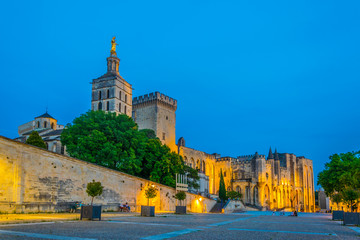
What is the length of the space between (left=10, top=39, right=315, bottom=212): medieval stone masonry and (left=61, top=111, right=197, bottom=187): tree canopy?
13627 mm

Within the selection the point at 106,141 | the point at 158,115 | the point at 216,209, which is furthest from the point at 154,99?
the point at 106,141

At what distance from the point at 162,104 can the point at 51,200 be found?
4462 cm

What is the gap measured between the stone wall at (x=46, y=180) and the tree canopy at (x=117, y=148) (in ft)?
11.8

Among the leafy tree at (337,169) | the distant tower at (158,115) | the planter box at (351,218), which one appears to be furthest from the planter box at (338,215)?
the distant tower at (158,115)

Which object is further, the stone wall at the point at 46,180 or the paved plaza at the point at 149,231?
the stone wall at the point at 46,180

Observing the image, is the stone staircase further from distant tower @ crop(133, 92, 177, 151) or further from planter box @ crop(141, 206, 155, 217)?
planter box @ crop(141, 206, 155, 217)

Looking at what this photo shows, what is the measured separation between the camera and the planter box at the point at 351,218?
65.7ft

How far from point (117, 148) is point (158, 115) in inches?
1198

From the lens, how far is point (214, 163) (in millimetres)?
81562

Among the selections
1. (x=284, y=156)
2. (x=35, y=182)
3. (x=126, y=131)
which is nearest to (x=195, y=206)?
(x=126, y=131)

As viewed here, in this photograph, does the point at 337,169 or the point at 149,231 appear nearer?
the point at 149,231

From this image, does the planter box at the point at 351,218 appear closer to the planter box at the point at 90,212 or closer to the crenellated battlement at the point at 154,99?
the planter box at the point at 90,212

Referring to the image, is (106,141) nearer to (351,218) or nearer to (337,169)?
(351,218)

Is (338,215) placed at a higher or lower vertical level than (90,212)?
lower
